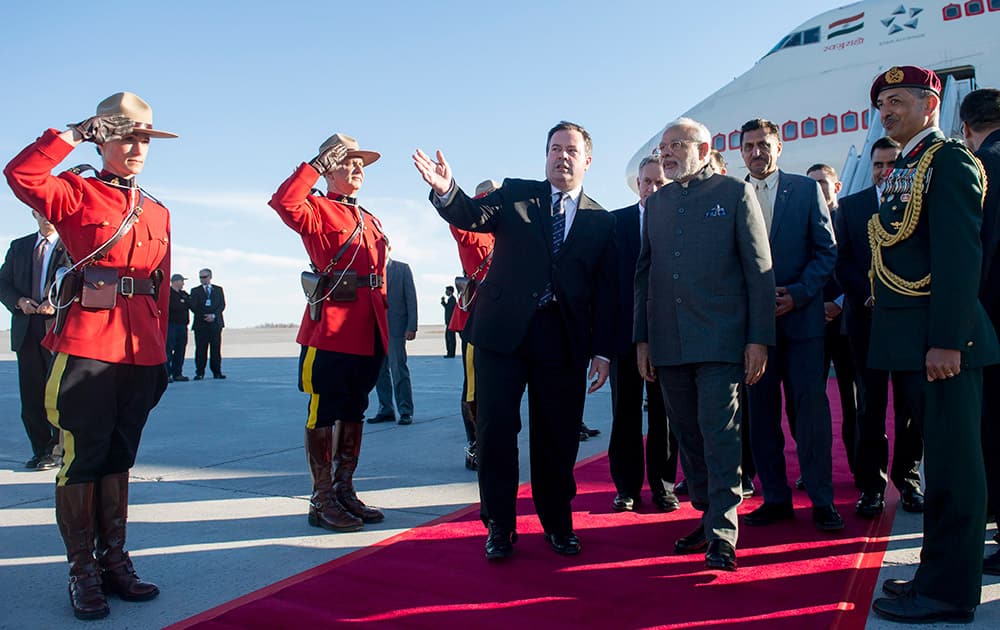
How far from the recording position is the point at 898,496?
159 inches

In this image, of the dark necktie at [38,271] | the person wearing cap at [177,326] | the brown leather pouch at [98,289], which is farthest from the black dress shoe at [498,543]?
the person wearing cap at [177,326]

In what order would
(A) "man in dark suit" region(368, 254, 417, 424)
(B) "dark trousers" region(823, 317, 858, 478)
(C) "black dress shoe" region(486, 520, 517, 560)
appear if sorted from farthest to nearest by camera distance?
(A) "man in dark suit" region(368, 254, 417, 424), (B) "dark trousers" region(823, 317, 858, 478), (C) "black dress shoe" region(486, 520, 517, 560)

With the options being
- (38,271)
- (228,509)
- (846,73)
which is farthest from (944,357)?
(846,73)

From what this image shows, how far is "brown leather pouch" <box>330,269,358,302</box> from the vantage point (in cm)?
365

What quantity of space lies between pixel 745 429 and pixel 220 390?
8.29 m

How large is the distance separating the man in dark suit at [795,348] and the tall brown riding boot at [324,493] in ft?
6.09

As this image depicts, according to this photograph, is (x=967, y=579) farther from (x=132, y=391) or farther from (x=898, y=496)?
(x=132, y=391)

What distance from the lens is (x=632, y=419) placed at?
13.1 feet

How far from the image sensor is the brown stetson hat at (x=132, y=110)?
2.73 meters

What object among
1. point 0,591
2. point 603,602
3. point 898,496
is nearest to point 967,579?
point 603,602

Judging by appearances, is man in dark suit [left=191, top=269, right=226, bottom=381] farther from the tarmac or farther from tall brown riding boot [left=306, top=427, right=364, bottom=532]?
tall brown riding boot [left=306, top=427, right=364, bottom=532]

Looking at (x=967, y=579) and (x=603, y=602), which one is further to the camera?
(x=603, y=602)

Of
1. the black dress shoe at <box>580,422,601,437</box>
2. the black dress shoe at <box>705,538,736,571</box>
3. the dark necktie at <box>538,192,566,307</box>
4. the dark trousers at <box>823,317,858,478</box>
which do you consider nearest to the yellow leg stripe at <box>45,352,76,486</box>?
the dark necktie at <box>538,192,566,307</box>

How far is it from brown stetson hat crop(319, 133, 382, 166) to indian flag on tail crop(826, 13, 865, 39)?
1351 cm
